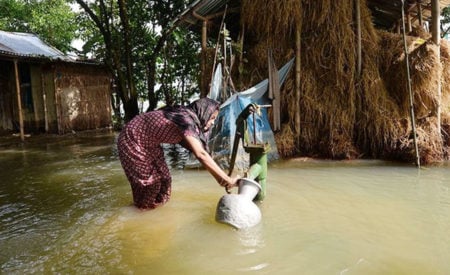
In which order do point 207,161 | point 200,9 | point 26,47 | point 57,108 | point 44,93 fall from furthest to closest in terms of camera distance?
point 44,93 → point 57,108 → point 26,47 → point 200,9 → point 207,161

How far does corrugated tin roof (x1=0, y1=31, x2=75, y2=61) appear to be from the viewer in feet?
34.8

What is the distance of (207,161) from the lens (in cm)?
302

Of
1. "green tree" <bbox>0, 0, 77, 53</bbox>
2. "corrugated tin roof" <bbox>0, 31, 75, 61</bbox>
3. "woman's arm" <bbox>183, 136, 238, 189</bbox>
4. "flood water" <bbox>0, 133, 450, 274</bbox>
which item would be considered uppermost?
"green tree" <bbox>0, 0, 77, 53</bbox>

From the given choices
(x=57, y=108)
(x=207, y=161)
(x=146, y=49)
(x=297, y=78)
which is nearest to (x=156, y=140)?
(x=207, y=161)

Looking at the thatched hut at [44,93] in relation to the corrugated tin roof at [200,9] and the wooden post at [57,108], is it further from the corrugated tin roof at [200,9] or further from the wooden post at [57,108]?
the corrugated tin roof at [200,9]

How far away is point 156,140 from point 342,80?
13.8ft

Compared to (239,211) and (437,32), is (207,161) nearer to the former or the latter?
(239,211)

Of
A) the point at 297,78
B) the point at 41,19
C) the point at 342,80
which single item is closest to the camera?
the point at 342,80

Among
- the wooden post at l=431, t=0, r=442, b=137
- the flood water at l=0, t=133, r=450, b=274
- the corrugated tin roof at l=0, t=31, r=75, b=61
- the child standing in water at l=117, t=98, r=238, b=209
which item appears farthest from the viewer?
the corrugated tin roof at l=0, t=31, r=75, b=61

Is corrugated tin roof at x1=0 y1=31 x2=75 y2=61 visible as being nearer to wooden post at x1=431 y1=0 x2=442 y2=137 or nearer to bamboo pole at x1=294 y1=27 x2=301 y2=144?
bamboo pole at x1=294 y1=27 x2=301 y2=144

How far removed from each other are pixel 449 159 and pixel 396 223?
347 centimetres

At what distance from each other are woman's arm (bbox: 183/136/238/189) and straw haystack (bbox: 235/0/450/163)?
3503mm

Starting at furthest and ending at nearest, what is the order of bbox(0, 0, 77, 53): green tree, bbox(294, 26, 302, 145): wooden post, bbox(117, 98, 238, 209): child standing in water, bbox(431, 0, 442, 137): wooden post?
bbox(0, 0, 77, 53): green tree
bbox(294, 26, 302, 145): wooden post
bbox(431, 0, 442, 137): wooden post
bbox(117, 98, 238, 209): child standing in water

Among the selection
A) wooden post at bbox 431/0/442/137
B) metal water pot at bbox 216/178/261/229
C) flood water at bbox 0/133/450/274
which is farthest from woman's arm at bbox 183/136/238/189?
wooden post at bbox 431/0/442/137
